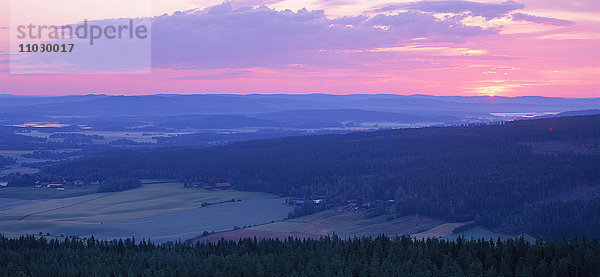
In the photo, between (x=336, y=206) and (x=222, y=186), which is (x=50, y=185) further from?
(x=336, y=206)

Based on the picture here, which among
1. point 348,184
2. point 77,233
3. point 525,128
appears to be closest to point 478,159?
point 348,184

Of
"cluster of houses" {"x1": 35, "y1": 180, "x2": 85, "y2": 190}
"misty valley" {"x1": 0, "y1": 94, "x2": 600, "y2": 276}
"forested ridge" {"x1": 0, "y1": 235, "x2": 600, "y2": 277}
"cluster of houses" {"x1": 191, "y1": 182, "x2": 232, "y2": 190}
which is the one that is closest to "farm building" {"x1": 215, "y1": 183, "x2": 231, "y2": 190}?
"cluster of houses" {"x1": 191, "y1": 182, "x2": 232, "y2": 190}

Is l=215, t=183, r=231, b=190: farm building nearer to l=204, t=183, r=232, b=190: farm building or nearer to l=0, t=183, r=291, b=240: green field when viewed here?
l=204, t=183, r=232, b=190: farm building

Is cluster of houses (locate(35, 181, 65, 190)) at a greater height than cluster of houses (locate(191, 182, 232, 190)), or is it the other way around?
cluster of houses (locate(35, 181, 65, 190))

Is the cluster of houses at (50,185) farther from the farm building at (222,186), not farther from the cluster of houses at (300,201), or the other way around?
the cluster of houses at (300,201)

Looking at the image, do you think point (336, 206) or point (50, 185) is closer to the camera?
point (336, 206)

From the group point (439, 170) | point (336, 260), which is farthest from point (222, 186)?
point (336, 260)
